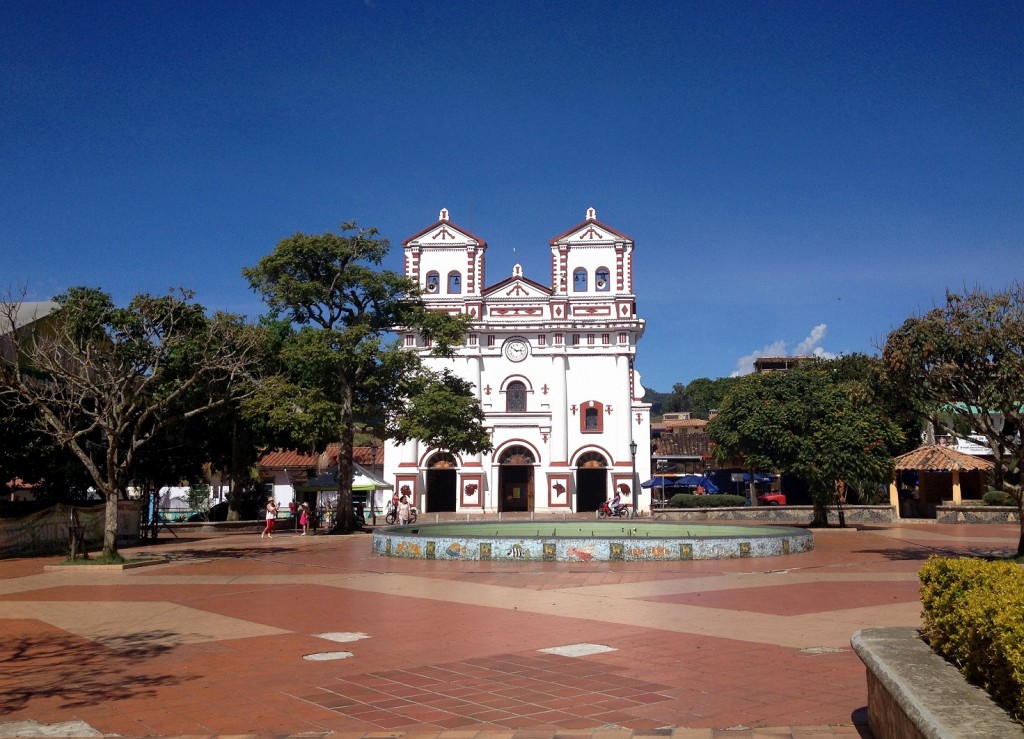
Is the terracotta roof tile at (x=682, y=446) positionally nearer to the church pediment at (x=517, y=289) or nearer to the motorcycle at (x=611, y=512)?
the church pediment at (x=517, y=289)

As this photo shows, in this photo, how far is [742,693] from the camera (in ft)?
23.9

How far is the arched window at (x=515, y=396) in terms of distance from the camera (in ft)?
163

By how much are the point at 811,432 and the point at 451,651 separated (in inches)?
987

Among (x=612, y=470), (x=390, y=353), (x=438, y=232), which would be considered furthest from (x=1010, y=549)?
(x=438, y=232)

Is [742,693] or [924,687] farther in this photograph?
[742,693]

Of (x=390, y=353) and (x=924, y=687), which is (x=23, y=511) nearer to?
(x=390, y=353)

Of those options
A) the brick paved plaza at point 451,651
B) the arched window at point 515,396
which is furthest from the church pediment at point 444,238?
the brick paved plaza at point 451,651

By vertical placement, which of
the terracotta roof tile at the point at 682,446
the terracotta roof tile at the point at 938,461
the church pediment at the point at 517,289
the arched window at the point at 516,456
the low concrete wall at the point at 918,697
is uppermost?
the church pediment at the point at 517,289

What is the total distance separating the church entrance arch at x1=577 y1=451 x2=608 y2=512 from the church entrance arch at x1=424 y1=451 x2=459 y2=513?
6973mm

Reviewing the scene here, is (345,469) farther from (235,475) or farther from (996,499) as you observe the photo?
(996,499)

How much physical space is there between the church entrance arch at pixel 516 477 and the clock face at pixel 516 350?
213 inches

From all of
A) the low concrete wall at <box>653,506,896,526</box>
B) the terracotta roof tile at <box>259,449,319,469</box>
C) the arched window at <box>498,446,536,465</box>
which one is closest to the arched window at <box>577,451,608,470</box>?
the arched window at <box>498,446,536,465</box>

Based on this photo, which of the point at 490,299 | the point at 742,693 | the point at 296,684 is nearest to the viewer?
the point at 742,693

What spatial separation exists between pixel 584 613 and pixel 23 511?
25.2 metres
